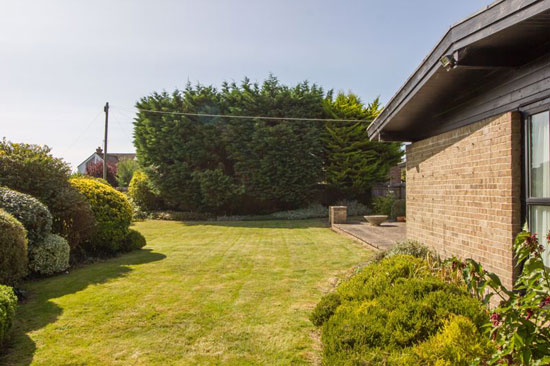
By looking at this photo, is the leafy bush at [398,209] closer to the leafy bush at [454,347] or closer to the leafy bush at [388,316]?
the leafy bush at [388,316]

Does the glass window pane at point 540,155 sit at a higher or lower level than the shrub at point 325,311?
higher

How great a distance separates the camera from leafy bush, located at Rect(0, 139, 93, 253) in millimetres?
7368

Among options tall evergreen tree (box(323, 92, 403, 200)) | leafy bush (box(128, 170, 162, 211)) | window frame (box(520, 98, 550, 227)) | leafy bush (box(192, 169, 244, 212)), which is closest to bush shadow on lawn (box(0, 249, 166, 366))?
window frame (box(520, 98, 550, 227))

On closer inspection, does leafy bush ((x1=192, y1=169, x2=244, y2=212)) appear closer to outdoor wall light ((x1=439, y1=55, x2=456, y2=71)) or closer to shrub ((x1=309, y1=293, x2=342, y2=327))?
shrub ((x1=309, y1=293, x2=342, y2=327))

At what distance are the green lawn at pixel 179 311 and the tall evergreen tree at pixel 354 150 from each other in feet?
38.3

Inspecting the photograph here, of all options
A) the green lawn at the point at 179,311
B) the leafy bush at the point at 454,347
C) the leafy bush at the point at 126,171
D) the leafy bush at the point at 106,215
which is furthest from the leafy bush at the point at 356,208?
the leafy bush at the point at 126,171

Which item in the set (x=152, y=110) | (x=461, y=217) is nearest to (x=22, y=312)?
(x=461, y=217)

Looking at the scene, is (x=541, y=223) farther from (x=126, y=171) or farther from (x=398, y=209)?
(x=126, y=171)

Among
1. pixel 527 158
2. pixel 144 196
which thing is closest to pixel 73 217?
pixel 527 158

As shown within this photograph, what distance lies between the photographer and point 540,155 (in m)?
3.33

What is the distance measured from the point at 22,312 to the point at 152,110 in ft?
58.5

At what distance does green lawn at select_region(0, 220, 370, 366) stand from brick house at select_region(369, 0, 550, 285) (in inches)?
96.8

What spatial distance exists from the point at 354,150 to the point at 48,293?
1741 centimetres

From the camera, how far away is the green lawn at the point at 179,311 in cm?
353
